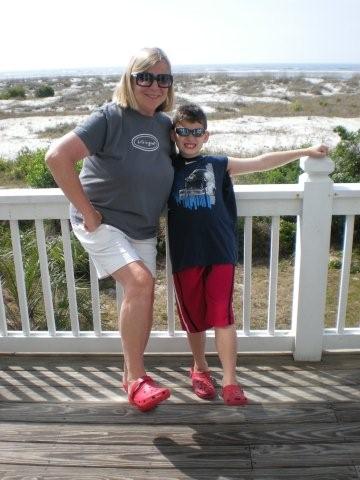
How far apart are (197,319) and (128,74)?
1.10 m

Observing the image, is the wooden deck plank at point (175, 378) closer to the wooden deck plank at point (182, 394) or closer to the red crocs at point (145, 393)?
the wooden deck plank at point (182, 394)

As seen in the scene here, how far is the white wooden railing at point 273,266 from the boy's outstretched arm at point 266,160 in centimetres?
5

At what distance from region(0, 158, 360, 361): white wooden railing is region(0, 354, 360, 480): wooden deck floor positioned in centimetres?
9

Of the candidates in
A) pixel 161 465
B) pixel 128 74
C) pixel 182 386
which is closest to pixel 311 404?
pixel 182 386

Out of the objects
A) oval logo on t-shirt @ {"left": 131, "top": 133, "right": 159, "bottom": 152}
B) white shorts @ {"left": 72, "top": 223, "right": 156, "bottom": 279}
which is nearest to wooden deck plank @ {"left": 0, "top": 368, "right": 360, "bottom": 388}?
white shorts @ {"left": 72, "top": 223, "right": 156, "bottom": 279}

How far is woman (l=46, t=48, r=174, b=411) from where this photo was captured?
1.97 meters

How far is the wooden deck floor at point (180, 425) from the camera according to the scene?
6.26ft

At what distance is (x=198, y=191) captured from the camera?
84.3 inches

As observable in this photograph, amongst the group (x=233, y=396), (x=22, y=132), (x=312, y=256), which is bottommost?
(x=22, y=132)

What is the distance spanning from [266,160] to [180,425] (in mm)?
1217

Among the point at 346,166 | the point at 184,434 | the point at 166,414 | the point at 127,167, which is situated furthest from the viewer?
the point at 346,166

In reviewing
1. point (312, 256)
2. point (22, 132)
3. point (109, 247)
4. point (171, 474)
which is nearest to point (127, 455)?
point (171, 474)

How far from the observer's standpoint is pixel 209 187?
2.15m

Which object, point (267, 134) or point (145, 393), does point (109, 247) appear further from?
point (267, 134)
